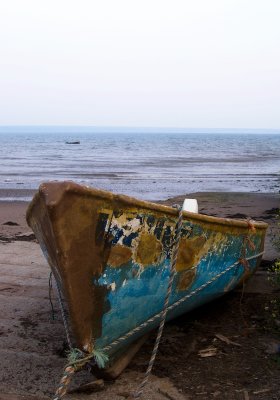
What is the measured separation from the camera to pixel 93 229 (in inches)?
137

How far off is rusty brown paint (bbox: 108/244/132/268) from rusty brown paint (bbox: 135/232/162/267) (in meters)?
0.10

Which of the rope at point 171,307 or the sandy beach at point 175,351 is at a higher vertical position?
the rope at point 171,307

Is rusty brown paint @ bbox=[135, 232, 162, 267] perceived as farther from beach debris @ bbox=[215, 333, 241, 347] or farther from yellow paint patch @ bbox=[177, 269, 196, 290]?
beach debris @ bbox=[215, 333, 241, 347]

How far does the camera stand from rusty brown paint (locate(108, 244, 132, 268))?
362 cm

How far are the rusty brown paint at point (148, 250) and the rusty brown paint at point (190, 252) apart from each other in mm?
301

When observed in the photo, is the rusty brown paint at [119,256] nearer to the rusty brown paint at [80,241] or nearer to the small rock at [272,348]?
the rusty brown paint at [80,241]

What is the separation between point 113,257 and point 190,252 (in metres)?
0.91

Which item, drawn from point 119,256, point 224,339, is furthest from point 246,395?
point 119,256

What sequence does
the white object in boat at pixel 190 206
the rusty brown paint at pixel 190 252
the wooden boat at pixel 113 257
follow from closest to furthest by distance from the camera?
the wooden boat at pixel 113 257 < the rusty brown paint at pixel 190 252 < the white object in boat at pixel 190 206

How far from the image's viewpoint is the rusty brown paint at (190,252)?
13.8 feet

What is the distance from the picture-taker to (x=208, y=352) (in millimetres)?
4332

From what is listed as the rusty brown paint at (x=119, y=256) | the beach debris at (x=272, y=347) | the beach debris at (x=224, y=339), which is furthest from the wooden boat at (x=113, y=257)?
the beach debris at (x=272, y=347)

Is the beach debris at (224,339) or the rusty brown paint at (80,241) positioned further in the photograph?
the beach debris at (224,339)

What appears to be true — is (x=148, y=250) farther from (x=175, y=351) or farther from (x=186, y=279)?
(x=175, y=351)
